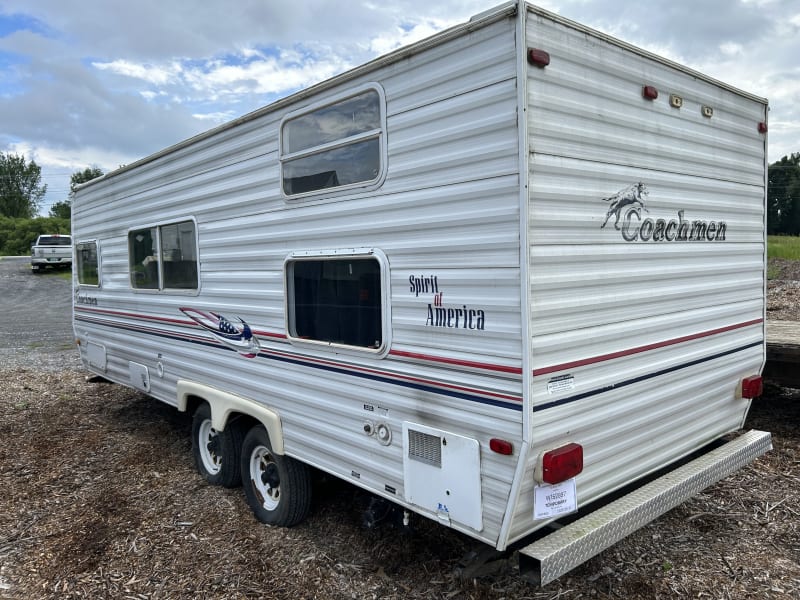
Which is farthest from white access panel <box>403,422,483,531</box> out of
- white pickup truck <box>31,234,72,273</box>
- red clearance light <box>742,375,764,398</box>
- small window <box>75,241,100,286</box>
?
white pickup truck <box>31,234,72,273</box>

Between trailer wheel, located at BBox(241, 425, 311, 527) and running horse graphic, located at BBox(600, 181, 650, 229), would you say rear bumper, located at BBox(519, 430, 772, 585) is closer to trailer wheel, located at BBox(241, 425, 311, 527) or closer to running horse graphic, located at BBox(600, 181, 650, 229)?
running horse graphic, located at BBox(600, 181, 650, 229)

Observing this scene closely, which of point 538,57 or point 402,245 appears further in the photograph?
point 402,245

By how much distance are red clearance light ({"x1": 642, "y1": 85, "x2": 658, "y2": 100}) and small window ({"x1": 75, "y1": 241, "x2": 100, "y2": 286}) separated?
5826 mm

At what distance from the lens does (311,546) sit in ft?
13.0

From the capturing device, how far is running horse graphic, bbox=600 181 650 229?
3.00 metres

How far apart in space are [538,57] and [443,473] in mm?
1942

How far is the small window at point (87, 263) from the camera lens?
6.78 metres

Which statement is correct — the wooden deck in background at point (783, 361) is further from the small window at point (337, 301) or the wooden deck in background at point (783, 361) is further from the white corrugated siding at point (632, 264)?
the small window at point (337, 301)

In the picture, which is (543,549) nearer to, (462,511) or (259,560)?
(462,511)

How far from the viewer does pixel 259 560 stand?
12.6 ft

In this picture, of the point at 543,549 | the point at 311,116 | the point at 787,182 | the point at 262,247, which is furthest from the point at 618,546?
the point at 787,182

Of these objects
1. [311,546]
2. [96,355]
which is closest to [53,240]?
[96,355]

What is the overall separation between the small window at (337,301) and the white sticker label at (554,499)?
110 centimetres

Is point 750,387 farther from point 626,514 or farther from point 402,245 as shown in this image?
point 402,245
